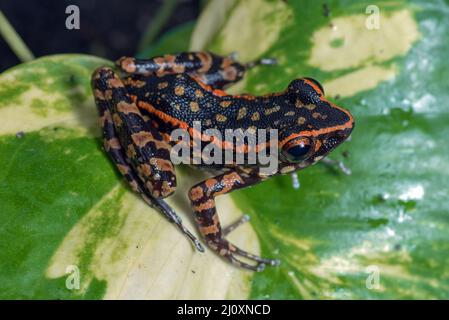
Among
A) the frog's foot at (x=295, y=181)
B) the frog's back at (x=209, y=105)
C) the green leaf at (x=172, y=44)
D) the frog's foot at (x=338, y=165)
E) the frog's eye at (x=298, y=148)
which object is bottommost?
the frog's foot at (x=295, y=181)

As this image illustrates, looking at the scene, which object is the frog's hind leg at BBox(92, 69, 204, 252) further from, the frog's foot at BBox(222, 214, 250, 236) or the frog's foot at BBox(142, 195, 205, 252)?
the frog's foot at BBox(222, 214, 250, 236)

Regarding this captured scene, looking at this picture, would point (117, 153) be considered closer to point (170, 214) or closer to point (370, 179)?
point (170, 214)

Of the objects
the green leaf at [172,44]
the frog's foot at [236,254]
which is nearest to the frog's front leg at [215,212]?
the frog's foot at [236,254]

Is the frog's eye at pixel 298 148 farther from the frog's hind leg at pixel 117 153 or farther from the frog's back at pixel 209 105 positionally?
the frog's hind leg at pixel 117 153

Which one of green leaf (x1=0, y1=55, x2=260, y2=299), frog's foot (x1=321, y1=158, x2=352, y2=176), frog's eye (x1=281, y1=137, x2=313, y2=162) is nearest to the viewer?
green leaf (x1=0, y1=55, x2=260, y2=299)

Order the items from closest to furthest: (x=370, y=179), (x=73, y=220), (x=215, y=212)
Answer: (x=73, y=220) < (x=215, y=212) < (x=370, y=179)

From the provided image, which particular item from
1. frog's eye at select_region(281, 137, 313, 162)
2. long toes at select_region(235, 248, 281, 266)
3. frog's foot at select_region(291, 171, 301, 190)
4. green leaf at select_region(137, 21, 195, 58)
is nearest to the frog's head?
frog's eye at select_region(281, 137, 313, 162)

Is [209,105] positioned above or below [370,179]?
above

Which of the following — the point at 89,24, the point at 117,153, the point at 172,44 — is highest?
the point at 117,153

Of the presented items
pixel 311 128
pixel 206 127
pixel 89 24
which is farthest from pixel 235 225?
pixel 89 24
